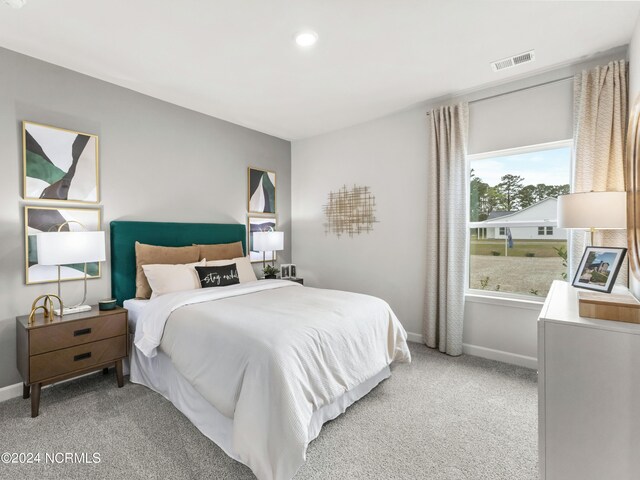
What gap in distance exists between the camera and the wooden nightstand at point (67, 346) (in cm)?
216

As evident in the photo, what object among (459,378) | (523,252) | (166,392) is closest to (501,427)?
(459,378)

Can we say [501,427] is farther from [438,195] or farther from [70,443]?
[70,443]

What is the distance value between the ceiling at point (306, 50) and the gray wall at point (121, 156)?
194mm

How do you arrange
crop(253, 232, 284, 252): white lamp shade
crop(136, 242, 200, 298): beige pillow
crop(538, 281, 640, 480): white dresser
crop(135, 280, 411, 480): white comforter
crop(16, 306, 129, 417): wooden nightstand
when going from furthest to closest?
crop(253, 232, 284, 252): white lamp shade < crop(136, 242, 200, 298): beige pillow < crop(16, 306, 129, 417): wooden nightstand < crop(135, 280, 411, 480): white comforter < crop(538, 281, 640, 480): white dresser

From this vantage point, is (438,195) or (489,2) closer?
(489,2)

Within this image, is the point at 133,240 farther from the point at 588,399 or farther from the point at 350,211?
the point at 588,399

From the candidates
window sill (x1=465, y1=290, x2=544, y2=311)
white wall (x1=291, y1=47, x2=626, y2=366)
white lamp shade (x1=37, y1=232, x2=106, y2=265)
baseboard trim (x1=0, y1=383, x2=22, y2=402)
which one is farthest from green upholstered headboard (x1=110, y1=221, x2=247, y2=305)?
window sill (x1=465, y1=290, x2=544, y2=311)

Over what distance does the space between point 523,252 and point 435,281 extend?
0.89 metres

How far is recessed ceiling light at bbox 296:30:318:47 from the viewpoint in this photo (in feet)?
7.38

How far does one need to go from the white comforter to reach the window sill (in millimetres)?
1099

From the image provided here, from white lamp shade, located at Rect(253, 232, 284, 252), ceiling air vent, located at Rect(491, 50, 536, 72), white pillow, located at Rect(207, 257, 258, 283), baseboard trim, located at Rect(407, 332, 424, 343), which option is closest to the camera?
ceiling air vent, located at Rect(491, 50, 536, 72)

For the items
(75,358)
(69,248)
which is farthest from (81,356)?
(69,248)

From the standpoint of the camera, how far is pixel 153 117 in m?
3.30

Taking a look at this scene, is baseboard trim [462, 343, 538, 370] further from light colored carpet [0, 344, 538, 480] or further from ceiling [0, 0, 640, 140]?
ceiling [0, 0, 640, 140]
